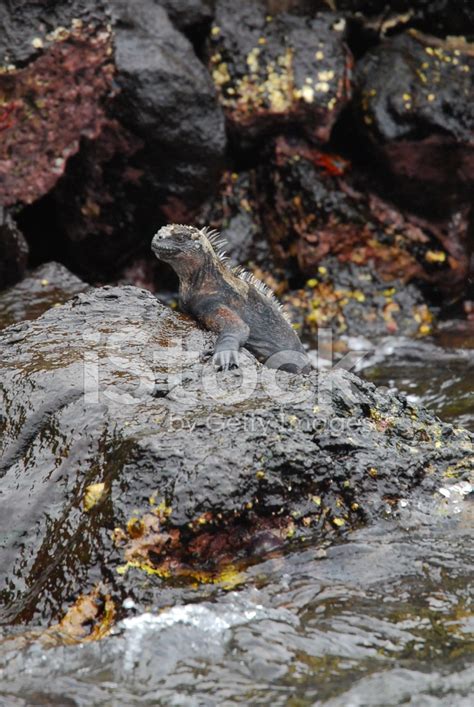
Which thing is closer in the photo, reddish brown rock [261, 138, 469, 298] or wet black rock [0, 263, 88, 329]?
wet black rock [0, 263, 88, 329]

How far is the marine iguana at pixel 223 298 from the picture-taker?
5.28m

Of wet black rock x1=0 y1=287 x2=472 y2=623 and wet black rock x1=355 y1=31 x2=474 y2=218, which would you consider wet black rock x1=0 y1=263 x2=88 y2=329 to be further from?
wet black rock x1=355 y1=31 x2=474 y2=218

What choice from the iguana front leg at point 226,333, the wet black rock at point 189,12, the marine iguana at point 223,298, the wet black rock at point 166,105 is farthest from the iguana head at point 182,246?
the wet black rock at point 189,12

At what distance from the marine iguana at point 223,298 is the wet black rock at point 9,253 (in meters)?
1.94

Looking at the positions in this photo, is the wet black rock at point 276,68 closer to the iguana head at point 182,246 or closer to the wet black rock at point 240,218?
the wet black rock at point 240,218

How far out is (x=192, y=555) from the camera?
342cm

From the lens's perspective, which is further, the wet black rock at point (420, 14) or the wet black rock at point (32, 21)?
the wet black rock at point (420, 14)

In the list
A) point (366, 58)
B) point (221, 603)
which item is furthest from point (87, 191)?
point (221, 603)

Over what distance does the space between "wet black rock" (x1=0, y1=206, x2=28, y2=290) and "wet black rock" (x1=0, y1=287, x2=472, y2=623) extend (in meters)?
2.64

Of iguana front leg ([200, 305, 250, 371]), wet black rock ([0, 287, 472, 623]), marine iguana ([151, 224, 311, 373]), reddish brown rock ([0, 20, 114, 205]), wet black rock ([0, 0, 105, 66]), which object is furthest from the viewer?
reddish brown rock ([0, 20, 114, 205])

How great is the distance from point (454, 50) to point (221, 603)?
7.56m

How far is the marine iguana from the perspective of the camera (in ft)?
→ 17.3

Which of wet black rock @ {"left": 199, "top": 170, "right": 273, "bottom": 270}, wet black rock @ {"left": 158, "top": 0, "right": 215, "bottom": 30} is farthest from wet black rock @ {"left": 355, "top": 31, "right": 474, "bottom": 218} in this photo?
wet black rock @ {"left": 158, "top": 0, "right": 215, "bottom": 30}

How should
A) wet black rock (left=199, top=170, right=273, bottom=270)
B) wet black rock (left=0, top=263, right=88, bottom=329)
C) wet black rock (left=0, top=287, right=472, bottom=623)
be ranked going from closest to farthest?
wet black rock (left=0, top=287, right=472, bottom=623) < wet black rock (left=0, top=263, right=88, bottom=329) < wet black rock (left=199, top=170, right=273, bottom=270)
